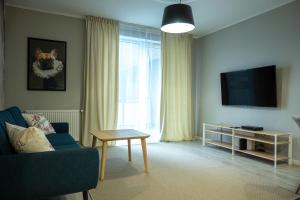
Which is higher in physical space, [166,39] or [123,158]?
[166,39]

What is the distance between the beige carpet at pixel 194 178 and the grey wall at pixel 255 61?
2.90ft

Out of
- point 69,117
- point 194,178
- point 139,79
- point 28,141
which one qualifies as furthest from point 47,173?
point 139,79

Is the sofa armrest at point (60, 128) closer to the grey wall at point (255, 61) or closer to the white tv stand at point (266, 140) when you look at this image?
the white tv stand at point (266, 140)

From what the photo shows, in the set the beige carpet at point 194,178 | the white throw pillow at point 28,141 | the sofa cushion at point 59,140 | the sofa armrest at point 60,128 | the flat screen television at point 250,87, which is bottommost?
the beige carpet at point 194,178

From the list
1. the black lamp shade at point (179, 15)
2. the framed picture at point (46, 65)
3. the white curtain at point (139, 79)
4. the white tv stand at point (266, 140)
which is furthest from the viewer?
the white curtain at point (139, 79)

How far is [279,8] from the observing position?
12.8ft

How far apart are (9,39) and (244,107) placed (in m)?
4.75

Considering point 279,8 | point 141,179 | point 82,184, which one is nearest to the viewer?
point 82,184

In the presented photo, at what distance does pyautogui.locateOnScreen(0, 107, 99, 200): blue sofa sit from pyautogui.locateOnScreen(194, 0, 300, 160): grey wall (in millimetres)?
3359

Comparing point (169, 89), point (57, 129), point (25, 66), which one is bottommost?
point (57, 129)

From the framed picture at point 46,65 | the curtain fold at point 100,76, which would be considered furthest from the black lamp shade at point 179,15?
the framed picture at point 46,65

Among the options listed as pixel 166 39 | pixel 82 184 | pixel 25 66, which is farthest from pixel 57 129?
pixel 166 39

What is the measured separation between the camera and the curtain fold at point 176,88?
5367 millimetres

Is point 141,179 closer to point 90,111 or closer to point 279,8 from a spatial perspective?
point 90,111
